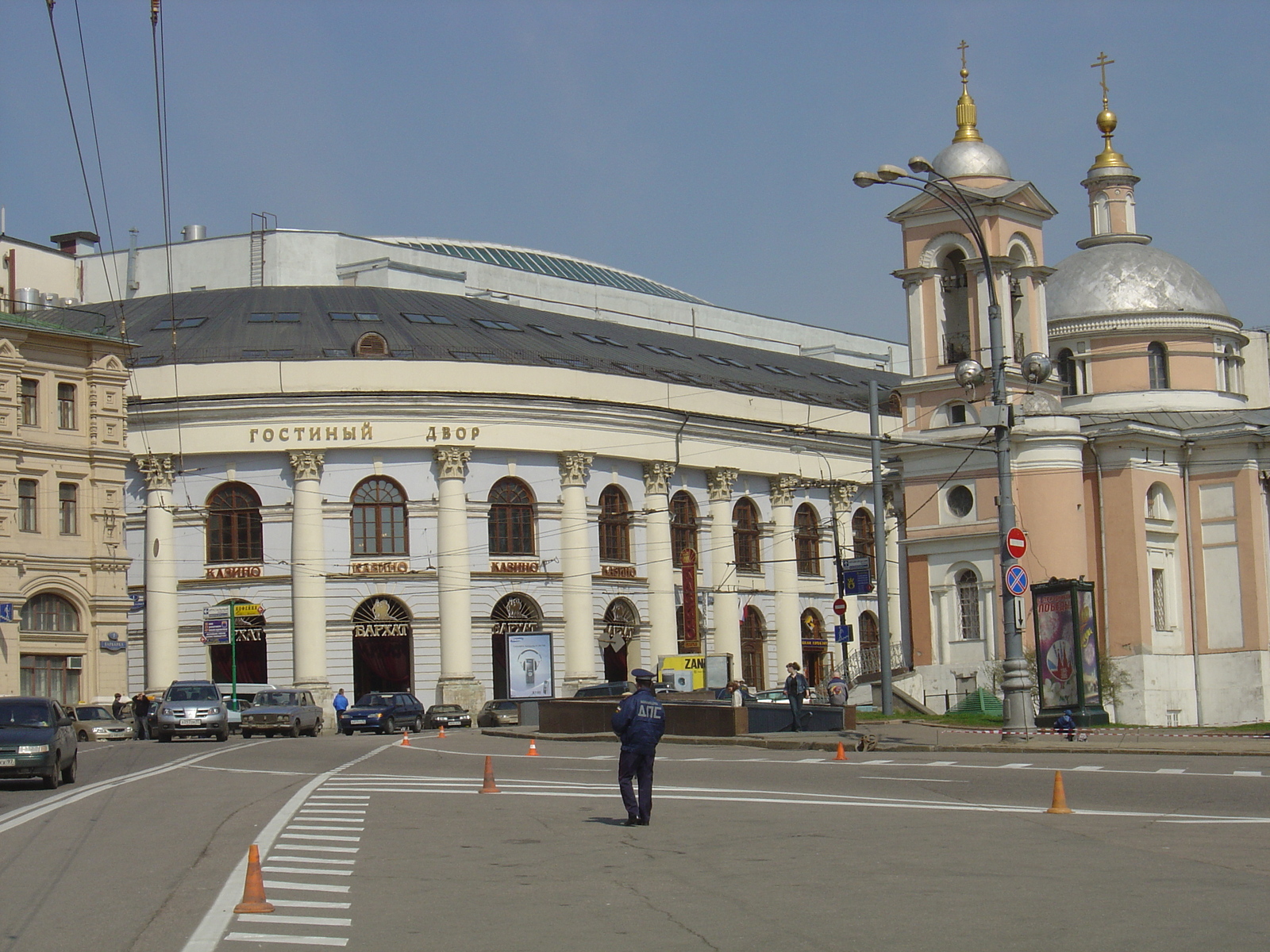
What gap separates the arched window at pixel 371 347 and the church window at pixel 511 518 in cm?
658

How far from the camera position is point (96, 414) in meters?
59.2

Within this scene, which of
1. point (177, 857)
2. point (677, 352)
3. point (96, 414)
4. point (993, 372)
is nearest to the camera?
point (177, 857)

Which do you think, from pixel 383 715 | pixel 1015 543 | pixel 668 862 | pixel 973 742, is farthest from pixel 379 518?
pixel 668 862

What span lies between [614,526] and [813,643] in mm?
12580

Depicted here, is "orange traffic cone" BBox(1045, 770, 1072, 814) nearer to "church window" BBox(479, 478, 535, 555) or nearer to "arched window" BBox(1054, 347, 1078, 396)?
"arched window" BBox(1054, 347, 1078, 396)

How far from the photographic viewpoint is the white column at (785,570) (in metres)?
74.8

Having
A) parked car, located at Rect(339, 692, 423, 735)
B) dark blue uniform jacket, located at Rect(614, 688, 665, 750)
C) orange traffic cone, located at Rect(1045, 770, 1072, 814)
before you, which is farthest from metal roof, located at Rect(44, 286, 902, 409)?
orange traffic cone, located at Rect(1045, 770, 1072, 814)

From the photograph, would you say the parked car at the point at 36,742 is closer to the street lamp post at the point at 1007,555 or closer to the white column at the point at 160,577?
the street lamp post at the point at 1007,555

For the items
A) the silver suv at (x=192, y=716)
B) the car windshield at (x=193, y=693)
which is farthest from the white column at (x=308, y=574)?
the silver suv at (x=192, y=716)

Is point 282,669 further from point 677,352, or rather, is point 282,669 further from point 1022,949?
point 1022,949

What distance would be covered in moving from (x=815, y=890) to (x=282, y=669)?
51.8 meters

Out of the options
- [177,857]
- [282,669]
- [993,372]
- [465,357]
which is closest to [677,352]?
[465,357]

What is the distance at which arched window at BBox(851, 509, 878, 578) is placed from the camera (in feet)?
261

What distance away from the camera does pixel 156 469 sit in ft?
210
